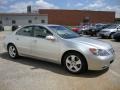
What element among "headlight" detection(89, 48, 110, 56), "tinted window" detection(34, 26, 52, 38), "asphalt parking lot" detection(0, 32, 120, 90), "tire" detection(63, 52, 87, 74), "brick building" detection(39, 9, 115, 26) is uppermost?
"brick building" detection(39, 9, 115, 26)

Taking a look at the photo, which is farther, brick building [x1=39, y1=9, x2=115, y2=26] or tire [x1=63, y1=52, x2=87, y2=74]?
brick building [x1=39, y1=9, x2=115, y2=26]

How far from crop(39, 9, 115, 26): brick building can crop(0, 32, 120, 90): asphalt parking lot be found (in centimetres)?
4475

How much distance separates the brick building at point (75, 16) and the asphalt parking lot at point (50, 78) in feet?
147

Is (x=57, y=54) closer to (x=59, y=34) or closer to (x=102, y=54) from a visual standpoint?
(x=59, y=34)

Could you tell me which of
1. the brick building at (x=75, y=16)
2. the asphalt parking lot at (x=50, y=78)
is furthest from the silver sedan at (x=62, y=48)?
the brick building at (x=75, y=16)

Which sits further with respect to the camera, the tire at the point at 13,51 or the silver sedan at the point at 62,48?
the tire at the point at 13,51

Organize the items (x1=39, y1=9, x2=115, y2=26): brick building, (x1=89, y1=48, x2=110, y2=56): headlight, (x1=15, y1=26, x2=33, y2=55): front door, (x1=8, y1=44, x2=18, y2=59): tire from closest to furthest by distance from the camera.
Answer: (x1=89, y1=48, x2=110, y2=56): headlight, (x1=15, y1=26, x2=33, y2=55): front door, (x1=8, y1=44, x2=18, y2=59): tire, (x1=39, y1=9, x2=115, y2=26): brick building

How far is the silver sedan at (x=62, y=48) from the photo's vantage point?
557 cm

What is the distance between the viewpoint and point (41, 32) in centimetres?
679

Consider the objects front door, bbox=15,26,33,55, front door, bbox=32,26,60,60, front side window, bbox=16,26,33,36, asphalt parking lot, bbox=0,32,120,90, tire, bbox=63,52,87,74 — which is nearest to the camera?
asphalt parking lot, bbox=0,32,120,90

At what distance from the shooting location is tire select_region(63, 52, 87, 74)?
18.6 ft

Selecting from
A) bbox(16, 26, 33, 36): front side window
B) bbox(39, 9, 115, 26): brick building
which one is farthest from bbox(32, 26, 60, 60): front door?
bbox(39, 9, 115, 26): brick building

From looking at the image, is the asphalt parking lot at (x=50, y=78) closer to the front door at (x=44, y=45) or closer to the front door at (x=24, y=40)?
the front door at (x=44, y=45)

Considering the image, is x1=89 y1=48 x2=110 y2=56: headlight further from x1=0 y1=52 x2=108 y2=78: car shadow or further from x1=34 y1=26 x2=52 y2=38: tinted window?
x1=34 y1=26 x2=52 y2=38: tinted window
